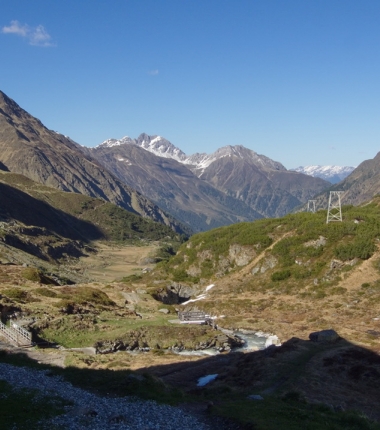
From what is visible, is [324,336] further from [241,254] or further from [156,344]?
[241,254]

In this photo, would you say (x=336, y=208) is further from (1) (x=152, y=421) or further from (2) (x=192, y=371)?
(1) (x=152, y=421)

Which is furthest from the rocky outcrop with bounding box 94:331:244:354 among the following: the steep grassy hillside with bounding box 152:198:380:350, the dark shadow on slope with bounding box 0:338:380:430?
the steep grassy hillside with bounding box 152:198:380:350

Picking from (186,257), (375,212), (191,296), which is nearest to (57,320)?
(191,296)

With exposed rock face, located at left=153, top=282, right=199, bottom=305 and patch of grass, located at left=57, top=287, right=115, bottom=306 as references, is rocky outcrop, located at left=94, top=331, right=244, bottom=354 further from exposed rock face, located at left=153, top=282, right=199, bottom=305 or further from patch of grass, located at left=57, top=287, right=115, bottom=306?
exposed rock face, located at left=153, top=282, right=199, bottom=305

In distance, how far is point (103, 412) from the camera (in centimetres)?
2120

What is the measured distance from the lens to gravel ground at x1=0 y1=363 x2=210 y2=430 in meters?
19.6

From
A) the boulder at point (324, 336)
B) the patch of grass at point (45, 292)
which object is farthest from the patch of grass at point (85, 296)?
the boulder at point (324, 336)

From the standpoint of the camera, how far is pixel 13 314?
149 ft

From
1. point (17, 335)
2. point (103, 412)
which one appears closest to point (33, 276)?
point (17, 335)

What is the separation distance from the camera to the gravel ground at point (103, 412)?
19641 mm

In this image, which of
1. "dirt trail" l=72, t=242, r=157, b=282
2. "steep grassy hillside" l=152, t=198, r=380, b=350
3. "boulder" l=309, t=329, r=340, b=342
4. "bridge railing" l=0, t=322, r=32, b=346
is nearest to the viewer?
"bridge railing" l=0, t=322, r=32, b=346

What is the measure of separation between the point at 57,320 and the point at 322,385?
27.5 metres

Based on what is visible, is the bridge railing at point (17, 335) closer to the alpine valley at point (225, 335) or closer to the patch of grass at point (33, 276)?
the alpine valley at point (225, 335)

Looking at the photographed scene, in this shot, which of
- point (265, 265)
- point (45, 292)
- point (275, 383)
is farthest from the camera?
point (265, 265)
